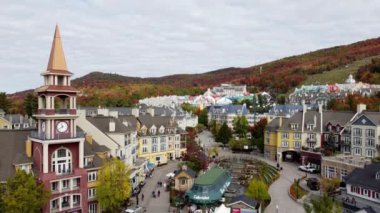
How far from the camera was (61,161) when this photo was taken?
3309 centimetres

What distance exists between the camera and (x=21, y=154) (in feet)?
107

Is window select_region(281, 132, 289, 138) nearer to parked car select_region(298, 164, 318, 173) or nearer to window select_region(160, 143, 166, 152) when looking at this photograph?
parked car select_region(298, 164, 318, 173)

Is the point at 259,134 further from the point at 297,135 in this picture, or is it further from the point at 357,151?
the point at 357,151

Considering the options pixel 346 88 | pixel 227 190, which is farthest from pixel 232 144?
pixel 346 88

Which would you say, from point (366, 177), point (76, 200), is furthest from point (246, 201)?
point (76, 200)

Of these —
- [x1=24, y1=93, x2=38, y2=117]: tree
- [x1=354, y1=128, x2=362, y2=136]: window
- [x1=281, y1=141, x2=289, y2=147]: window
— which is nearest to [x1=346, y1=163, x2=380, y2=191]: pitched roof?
[x1=354, y1=128, x2=362, y2=136]: window

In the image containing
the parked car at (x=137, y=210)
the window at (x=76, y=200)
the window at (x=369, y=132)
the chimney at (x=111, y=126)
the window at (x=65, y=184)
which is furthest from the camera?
the window at (x=369, y=132)

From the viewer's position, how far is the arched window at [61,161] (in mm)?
32562

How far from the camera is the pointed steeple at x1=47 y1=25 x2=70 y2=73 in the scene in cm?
3281

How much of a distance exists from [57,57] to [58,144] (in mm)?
7775

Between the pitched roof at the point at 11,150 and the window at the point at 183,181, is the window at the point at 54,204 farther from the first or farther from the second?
the window at the point at 183,181

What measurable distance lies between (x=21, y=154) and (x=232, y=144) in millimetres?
44676

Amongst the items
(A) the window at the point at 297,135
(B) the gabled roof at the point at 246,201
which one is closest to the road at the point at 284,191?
(B) the gabled roof at the point at 246,201

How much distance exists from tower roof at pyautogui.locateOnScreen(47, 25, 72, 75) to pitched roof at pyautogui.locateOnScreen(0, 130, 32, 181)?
6912 mm
